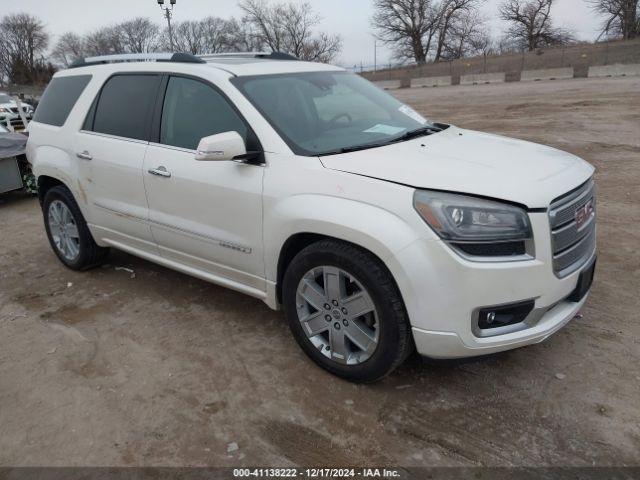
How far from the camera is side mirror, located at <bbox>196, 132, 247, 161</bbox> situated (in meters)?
3.05

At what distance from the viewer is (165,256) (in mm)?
4098

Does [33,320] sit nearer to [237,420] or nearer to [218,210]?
[218,210]

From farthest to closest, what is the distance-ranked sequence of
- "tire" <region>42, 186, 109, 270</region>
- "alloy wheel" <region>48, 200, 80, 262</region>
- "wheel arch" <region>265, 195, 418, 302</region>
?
"alloy wheel" <region>48, 200, 80, 262</region>
"tire" <region>42, 186, 109, 270</region>
"wheel arch" <region>265, 195, 418, 302</region>

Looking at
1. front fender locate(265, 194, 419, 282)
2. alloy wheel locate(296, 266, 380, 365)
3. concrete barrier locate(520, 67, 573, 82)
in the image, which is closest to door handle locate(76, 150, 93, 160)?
front fender locate(265, 194, 419, 282)

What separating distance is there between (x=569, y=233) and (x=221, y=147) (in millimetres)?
1946

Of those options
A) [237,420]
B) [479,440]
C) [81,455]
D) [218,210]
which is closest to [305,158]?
[218,210]

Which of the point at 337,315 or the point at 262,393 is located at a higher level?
the point at 337,315

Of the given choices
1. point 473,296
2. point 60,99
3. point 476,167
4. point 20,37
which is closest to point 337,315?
point 473,296

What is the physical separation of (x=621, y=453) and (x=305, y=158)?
7.13ft

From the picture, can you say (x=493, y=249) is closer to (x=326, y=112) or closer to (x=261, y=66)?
(x=326, y=112)

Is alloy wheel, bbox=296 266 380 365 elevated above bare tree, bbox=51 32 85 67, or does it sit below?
below

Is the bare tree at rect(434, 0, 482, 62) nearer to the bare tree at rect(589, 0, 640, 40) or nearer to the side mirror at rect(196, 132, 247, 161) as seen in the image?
the bare tree at rect(589, 0, 640, 40)

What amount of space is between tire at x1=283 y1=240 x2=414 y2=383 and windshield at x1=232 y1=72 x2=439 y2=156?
66 cm

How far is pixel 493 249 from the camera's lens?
261 cm
